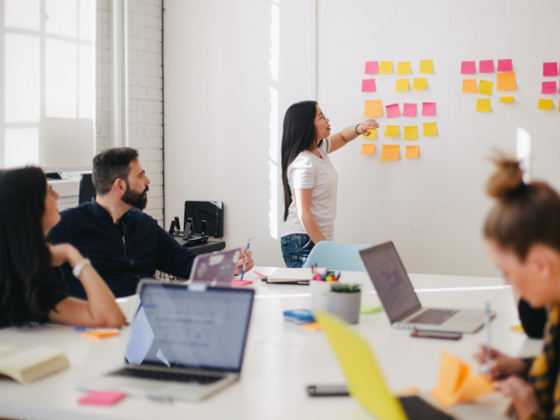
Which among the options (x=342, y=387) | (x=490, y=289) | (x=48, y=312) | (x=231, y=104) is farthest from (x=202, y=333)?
(x=231, y=104)

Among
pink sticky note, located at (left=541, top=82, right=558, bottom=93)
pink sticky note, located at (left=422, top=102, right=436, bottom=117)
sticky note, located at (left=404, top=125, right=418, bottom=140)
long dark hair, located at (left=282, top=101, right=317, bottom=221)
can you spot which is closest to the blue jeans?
long dark hair, located at (left=282, top=101, right=317, bottom=221)

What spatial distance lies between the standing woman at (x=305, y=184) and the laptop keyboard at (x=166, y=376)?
70.5 inches

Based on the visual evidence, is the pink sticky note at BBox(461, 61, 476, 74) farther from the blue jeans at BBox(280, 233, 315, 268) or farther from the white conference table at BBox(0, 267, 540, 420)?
the white conference table at BBox(0, 267, 540, 420)

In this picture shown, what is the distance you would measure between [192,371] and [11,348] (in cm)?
48

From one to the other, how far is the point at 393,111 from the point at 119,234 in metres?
1.93

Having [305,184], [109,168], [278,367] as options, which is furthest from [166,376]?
[305,184]

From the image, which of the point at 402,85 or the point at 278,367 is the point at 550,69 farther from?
the point at 278,367

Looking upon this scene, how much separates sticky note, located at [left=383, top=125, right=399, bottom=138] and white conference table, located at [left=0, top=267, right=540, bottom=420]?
168cm

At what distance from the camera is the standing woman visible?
9.75ft

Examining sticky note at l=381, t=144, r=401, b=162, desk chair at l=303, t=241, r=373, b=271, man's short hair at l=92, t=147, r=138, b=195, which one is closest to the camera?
man's short hair at l=92, t=147, r=138, b=195

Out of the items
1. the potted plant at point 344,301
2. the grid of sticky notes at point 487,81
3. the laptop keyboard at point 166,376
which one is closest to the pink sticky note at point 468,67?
the grid of sticky notes at point 487,81

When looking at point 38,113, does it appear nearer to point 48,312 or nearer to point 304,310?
point 48,312

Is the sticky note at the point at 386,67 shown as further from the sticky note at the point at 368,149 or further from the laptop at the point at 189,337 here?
the laptop at the point at 189,337

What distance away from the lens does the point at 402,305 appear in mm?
1713
